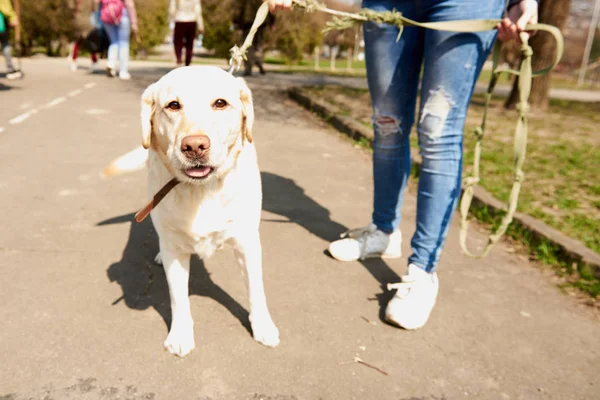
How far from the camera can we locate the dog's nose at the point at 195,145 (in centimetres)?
182

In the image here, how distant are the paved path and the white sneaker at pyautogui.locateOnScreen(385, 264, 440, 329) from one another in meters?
0.07

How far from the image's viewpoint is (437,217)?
8.33 feet

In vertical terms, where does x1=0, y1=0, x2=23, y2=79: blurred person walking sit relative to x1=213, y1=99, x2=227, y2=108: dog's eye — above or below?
above

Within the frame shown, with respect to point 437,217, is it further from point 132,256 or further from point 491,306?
point 132,256

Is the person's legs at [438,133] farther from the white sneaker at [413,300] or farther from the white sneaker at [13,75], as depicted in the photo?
the white sneaker at [13,75]

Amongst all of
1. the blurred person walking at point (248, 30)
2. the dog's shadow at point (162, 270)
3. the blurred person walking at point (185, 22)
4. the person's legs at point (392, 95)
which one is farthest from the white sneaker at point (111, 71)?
the person's legs at point (392, 95)

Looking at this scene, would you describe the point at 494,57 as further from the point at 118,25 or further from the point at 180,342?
the point at 118,25

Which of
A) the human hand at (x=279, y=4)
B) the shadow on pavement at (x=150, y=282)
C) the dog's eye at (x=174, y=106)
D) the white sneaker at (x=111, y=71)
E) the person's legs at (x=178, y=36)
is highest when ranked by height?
the person's legs at (x=178, y=36)

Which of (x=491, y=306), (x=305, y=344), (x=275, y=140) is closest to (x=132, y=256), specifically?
(x=305, y=344)

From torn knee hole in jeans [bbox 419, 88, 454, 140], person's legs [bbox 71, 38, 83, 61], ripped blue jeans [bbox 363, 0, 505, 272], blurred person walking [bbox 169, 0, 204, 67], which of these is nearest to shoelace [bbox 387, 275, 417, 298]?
ripped blue jeans [bbox 363, 0, 505, 272]

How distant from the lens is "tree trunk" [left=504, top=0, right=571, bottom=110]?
8.55m

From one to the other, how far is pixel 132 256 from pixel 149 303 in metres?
0.61

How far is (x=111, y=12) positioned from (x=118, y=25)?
33cm

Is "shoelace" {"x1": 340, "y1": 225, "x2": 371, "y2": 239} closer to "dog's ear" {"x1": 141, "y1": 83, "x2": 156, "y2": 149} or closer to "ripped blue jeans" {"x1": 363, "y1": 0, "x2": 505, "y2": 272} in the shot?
"ripped blue jeans" {"x1": 363, "y1": 0, "x2": 505, "y2": 272}
